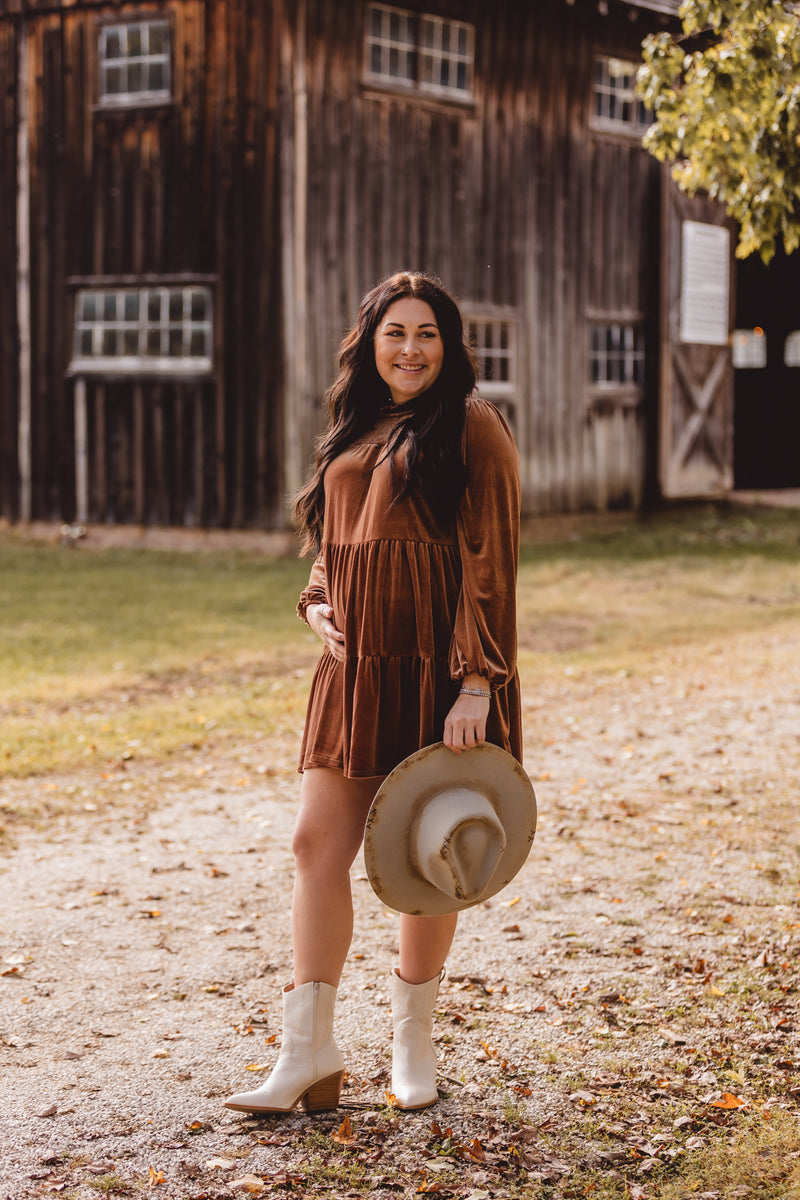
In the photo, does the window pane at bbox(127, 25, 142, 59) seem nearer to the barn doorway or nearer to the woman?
the woman

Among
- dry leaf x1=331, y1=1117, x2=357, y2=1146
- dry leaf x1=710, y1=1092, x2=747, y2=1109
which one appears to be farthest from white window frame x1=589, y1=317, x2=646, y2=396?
dry leaf x1=331, y1=1117, x2=357, y2=1146

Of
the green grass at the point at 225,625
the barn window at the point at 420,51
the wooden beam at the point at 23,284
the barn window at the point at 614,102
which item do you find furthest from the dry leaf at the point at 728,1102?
the barn window at the point at 614,102

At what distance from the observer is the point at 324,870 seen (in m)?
3.23

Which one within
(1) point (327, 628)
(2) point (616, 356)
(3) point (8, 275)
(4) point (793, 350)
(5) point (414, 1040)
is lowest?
(5) point (414, 1040)

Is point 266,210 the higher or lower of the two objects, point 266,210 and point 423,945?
the higher

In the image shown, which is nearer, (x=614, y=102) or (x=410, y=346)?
(x=410, y=346)

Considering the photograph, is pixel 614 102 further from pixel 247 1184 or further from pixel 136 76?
pixel 247 1184

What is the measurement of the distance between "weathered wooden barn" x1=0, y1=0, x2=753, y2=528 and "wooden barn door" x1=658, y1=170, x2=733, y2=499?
1119 mm

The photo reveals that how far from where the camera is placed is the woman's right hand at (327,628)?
3.28 m

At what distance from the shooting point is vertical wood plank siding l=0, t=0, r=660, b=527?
14.0m

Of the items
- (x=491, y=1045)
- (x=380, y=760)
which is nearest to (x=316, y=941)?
(x=380, y=760)

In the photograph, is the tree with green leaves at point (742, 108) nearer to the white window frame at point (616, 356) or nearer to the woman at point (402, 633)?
the woman at point (402, 633)

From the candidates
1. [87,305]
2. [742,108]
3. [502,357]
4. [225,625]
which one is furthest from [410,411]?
[502,357]

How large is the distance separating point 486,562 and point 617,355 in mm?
14798
